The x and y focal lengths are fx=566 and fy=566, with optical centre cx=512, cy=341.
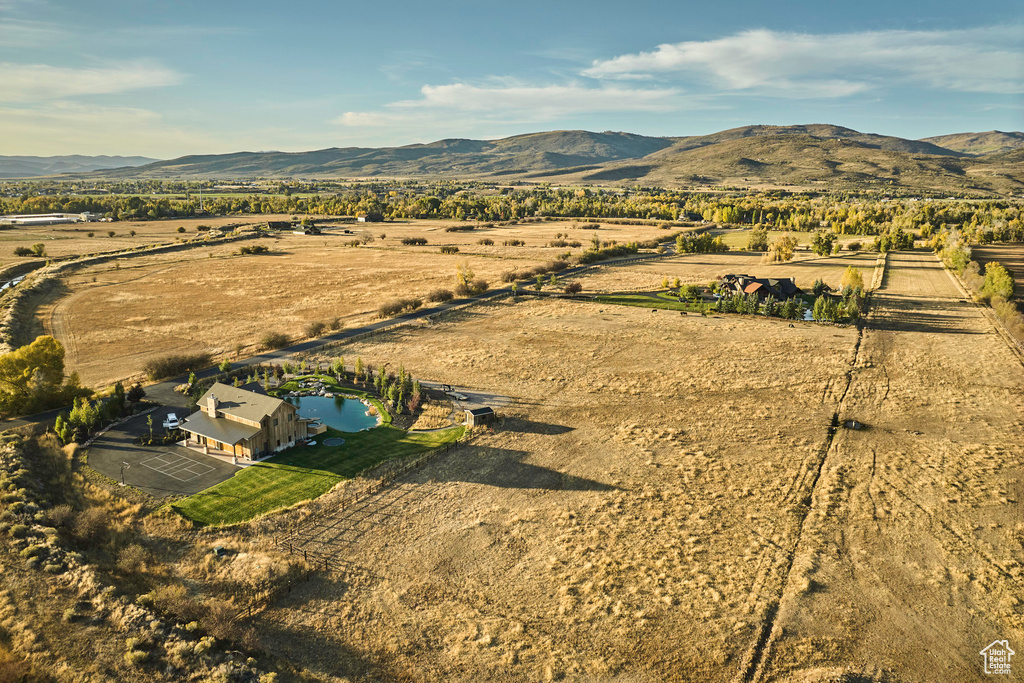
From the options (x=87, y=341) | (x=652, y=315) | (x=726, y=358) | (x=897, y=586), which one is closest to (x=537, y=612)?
(x=897, y=586)

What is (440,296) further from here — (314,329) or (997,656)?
(997,656)

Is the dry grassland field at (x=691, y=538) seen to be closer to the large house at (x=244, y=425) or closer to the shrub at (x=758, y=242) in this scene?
the large house at (x=244, y=425)

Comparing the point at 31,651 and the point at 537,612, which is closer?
the point at 31,651

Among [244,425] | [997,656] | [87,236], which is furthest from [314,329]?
[87,236]

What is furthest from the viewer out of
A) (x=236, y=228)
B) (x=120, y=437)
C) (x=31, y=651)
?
(x=236, y=228)

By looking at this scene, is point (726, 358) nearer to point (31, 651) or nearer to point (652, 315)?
point (652, 315)

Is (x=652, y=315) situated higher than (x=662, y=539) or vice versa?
(x=652, y=315)

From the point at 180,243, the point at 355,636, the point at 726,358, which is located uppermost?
the point at 180,243
